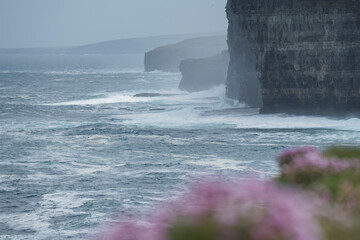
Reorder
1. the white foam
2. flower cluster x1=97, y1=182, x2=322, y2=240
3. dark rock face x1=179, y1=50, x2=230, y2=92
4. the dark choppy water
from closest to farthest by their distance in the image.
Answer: flower cluster x1=97, y1=182, x2=322, y2=240 < the dark choppy water < the white foam < dark rock face x1=179, y1=50, x2=230, y2=92

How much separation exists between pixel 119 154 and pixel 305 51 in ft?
73.7

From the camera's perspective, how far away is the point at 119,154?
44.3 metres

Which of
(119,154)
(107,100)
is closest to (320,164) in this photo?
(119,154)

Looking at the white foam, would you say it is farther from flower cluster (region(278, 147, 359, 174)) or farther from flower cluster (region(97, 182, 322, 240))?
flower cluster (region(97, 182, 322, 240))

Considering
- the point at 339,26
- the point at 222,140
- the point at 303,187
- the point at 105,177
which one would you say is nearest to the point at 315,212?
the point at 303,187

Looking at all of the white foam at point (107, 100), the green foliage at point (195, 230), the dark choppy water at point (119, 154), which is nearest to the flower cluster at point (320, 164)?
the green foliage at point (195, 230)

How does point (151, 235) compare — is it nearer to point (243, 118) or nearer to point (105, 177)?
point (105, 177)

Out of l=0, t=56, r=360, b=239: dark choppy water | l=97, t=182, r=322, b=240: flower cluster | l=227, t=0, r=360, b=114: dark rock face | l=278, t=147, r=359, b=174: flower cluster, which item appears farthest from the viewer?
l=227, t=0, r=360, b=114: dark rock face

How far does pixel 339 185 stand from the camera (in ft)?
31.0

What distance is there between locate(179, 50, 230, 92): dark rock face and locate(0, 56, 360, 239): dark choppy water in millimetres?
46581

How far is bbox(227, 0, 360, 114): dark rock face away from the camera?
59.1 m

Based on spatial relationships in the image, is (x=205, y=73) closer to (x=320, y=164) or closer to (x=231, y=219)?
(x=320, y=164)

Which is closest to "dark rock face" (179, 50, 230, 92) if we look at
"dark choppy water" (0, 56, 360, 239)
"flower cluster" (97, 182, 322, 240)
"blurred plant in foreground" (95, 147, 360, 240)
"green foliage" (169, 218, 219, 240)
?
"dark choppy water" (0, 56, 360, 239)

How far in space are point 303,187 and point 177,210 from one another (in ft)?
17.2
